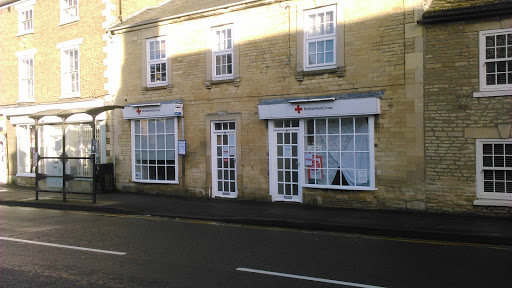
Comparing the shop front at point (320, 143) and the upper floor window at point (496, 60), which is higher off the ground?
the upper floor window at point (496, 60)

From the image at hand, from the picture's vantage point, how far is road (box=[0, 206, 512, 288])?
592 centimetres

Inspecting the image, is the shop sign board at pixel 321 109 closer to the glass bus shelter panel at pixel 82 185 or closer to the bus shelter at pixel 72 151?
the bus shelter at pixel 72 151

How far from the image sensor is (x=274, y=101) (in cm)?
1321

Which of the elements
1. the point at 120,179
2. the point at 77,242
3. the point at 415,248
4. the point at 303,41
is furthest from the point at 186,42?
the point at 415,248

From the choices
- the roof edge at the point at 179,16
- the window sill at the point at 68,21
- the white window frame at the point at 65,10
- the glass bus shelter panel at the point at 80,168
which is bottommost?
the glass bus shelter panel at the point at 80,168

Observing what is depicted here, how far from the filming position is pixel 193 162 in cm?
1490

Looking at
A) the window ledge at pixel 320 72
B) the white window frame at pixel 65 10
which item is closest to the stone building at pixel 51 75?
the white window frame at pixel 65 10

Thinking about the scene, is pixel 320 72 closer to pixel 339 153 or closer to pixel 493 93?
pixel 339 153

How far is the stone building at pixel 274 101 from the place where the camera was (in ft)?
37.9

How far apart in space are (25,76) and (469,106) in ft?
61.6

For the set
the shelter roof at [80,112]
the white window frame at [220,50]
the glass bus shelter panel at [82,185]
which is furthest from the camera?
the glass bus shelter panel at [82,185]

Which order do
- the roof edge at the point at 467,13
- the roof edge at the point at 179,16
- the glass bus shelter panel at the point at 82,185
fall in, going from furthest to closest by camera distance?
the glass bus shelter panel at the point at 82,185 < the roof edge at the point at 179,16 < the roof edge at the point at 467,13

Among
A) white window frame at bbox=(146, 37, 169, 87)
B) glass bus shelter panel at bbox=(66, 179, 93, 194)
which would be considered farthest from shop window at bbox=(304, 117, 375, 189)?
glass bus shelter panel at bbox=(66, 179, 93, 194)

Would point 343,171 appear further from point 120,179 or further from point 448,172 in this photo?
point 120,179
